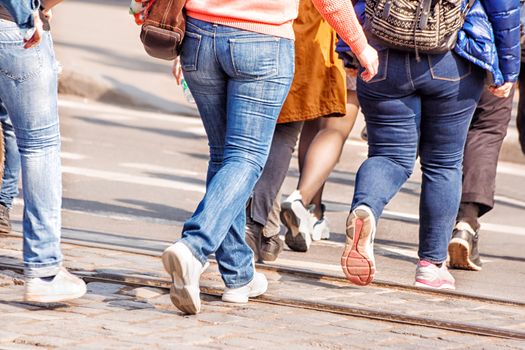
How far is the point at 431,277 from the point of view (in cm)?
636

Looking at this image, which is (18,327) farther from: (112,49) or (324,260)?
(112,49)

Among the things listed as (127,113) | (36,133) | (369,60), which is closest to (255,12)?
(369,60)

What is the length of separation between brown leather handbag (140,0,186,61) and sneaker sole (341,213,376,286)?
1.27 metres

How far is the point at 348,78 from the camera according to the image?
293 inches

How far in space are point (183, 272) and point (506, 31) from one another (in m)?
1.99

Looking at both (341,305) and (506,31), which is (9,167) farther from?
(506,31)

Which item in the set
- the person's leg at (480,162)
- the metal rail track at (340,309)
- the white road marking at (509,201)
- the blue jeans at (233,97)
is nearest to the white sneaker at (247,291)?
the metal rail track at (340,309)

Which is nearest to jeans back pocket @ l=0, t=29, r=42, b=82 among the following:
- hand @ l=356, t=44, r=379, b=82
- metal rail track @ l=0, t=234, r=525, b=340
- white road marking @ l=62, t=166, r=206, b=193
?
metal rail track @ l=0, t=234, r=525, b=340

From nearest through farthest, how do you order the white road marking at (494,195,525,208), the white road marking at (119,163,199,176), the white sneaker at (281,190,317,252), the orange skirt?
the orange skirt
the white sneaker at (281,190,317,252)
the white road marking at (494,195,525,208)
the white road marking at (119,163,199,176)

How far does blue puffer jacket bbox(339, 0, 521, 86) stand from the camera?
19.6ft

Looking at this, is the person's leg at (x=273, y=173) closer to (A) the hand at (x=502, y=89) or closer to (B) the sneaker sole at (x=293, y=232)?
(B) the sneaker sole at (x=293, y=232)

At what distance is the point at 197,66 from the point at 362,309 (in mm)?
1213

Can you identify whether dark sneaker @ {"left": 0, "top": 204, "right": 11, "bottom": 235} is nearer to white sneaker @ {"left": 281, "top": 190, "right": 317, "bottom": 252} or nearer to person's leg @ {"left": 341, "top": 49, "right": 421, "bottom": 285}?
white sneaker @ {"left": 281, "top": 190, "right": 317, "bottom": 252}

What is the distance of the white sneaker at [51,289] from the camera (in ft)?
17.1
